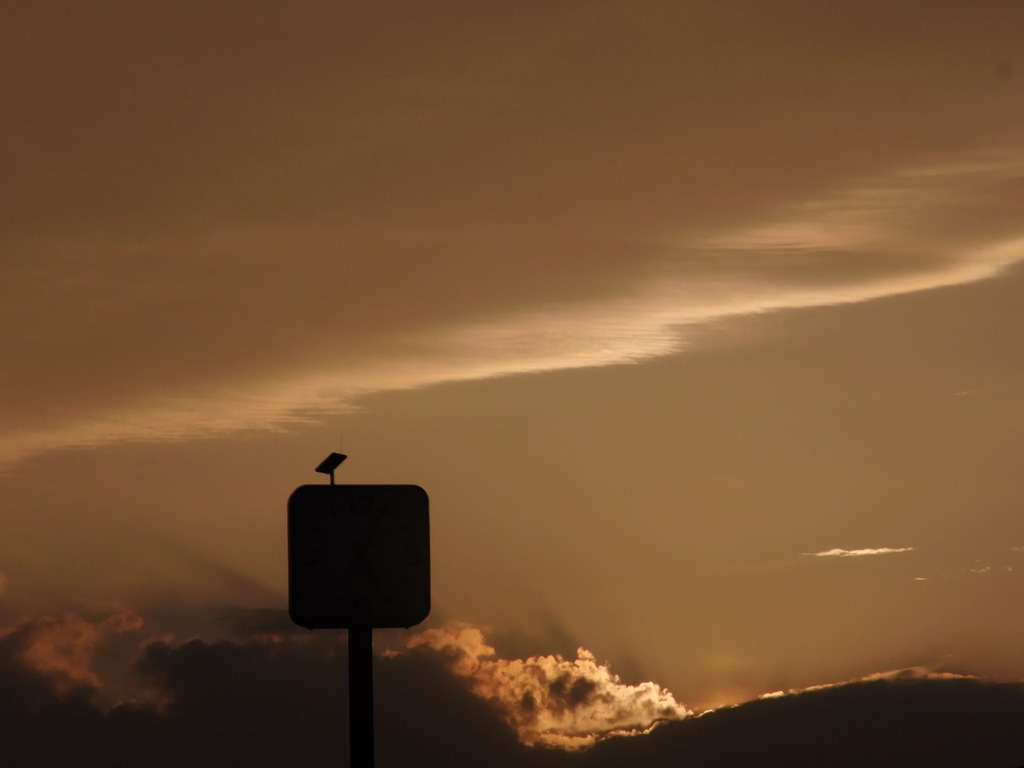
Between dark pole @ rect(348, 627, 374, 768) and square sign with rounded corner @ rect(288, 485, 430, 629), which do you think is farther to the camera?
square sign with rounded corner @ rect(288, 485, 430, 629)

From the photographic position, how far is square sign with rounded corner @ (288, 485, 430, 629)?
9.95 meters

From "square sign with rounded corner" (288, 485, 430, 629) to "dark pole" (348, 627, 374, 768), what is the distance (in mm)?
152

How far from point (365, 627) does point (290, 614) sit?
0.69m

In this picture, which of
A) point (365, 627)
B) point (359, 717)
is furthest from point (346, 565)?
point (359, 717)

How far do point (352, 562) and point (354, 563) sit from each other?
0.07ft

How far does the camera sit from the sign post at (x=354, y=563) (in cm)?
994

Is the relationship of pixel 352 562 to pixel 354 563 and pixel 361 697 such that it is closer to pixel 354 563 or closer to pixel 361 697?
pixel 354 563

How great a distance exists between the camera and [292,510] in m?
10.1

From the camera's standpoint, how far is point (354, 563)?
10023 millimetres

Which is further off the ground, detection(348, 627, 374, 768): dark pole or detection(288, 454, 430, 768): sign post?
detection(288, 454, 430, 768): sign post

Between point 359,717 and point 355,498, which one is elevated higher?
point 355,498

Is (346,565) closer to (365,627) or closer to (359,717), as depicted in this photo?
(365,627)

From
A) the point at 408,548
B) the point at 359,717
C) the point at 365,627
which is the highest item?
the point at 408,548

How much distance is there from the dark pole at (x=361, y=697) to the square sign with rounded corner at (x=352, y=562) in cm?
15
